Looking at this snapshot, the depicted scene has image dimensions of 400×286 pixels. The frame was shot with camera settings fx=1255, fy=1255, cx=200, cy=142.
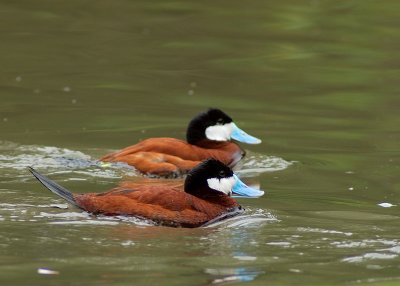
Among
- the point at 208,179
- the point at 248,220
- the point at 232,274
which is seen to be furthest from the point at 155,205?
the point at 232,274

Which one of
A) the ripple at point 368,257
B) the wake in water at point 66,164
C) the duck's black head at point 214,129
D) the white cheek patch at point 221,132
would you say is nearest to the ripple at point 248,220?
the ripple at point 368,257

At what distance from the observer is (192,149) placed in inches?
507

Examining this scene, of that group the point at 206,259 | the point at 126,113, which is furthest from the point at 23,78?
the point at 206,259

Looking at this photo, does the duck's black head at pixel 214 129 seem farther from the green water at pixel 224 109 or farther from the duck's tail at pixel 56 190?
the duck's tail at pixel 56 190

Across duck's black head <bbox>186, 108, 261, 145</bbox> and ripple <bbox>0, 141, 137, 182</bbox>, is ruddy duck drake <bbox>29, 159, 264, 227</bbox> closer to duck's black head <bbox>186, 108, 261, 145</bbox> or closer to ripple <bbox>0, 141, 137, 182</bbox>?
ripple <bbox>0, 141, 137, 182</bbox>

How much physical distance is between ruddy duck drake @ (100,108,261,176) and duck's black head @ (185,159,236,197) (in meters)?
1.91

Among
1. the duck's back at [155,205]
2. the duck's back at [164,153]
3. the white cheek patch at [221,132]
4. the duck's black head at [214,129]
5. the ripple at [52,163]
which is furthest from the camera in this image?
the white cheek patch at [221,132]

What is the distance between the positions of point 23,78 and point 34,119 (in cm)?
223

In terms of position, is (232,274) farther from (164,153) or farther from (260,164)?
(260,164)

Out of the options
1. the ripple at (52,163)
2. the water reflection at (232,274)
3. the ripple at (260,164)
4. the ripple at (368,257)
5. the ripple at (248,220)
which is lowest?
the ripple at (368,257)

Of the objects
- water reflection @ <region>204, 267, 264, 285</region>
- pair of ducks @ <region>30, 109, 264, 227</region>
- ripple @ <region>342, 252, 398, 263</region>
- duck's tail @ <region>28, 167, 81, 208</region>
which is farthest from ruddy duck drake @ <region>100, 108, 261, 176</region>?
water reflection @ <region>204, 267, 264, 285</region>

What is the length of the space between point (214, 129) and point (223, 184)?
2903 millimetres

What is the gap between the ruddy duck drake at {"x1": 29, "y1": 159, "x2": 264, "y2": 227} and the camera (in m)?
10.0

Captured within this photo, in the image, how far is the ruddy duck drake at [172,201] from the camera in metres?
10.0
